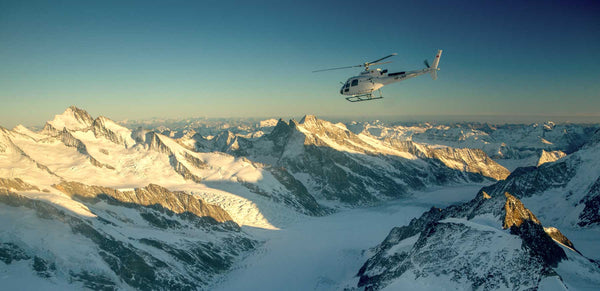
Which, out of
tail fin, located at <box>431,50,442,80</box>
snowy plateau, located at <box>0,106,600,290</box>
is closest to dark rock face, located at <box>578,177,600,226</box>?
snowy plateau, located at <box>0,106,600,290</box>

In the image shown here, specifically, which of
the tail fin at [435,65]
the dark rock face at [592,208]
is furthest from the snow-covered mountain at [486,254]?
the tail fin at [435,65]

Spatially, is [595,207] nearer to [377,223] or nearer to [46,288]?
[377,223]

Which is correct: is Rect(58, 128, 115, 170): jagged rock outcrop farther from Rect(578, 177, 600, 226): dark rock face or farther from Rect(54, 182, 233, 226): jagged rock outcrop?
Rect(578, 177, 600, 226): dark rock face

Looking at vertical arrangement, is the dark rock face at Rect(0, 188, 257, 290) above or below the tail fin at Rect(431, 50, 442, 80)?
below

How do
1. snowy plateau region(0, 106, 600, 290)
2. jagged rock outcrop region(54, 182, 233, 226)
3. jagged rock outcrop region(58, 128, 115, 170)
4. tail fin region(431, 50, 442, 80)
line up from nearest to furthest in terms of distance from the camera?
snowy plateau region(0, 106, 600, 290)
tail fin region(431, 50, 442, 80)
jagged rock outcrop region(54, 182, 233, 226)
jagged rock outcrop region(58, 128, 115, 170)

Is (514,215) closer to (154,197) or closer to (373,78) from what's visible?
(373,78)

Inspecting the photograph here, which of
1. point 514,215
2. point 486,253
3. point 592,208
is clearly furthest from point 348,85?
point 592,208

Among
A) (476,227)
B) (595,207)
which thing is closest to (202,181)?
(476,227)

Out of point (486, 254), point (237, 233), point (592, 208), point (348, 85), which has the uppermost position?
point (348, 85)
